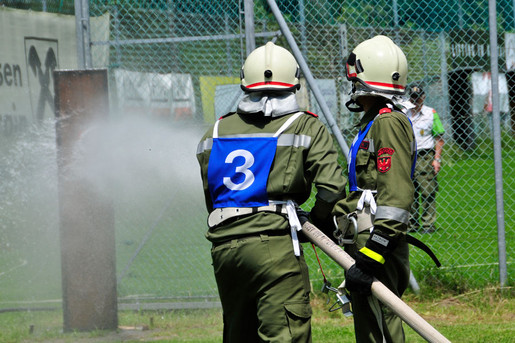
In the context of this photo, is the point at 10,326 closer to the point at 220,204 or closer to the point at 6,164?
the point at 6,164

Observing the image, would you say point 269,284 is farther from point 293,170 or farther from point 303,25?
point 303,25

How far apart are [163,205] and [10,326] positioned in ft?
5.78

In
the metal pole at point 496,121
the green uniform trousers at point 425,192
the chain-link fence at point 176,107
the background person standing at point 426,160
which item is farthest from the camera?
the background person standing at point 426,160

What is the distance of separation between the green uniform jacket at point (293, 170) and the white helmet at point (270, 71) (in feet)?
0.61

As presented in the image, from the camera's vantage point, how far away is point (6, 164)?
7.06 meters

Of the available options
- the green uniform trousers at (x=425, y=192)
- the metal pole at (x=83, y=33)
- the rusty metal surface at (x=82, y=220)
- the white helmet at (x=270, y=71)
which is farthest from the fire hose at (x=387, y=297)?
the green uniform trousers at (x=425, y=192)

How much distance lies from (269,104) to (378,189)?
0.80 meters

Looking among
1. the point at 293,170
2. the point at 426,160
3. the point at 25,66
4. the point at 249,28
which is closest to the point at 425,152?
the point at 426,160

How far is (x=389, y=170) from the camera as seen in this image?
366cm

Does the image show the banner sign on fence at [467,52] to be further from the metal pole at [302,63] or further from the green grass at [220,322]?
the green grass at [220,322]

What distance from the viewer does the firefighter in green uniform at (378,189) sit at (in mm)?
3604

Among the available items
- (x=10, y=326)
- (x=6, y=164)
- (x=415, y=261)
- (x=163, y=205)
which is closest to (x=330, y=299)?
(x=415, y=261)

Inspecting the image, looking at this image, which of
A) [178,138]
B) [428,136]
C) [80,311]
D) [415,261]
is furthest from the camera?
[428,136]

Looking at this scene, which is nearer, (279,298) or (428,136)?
(279,298)
